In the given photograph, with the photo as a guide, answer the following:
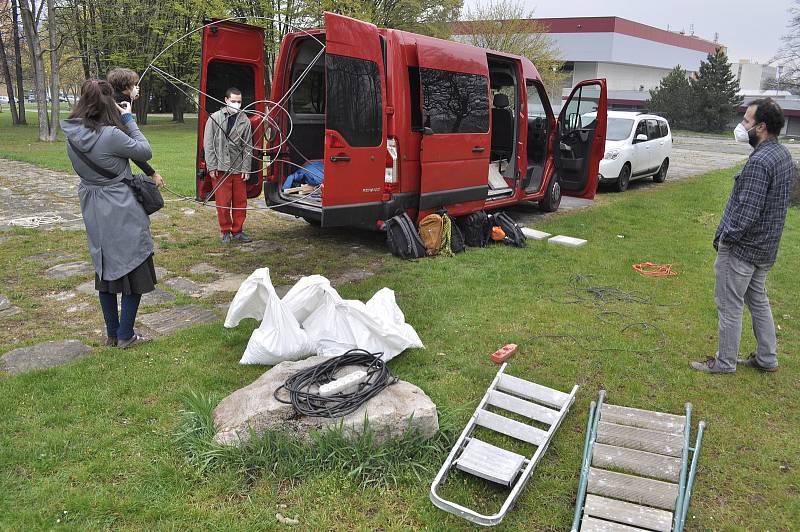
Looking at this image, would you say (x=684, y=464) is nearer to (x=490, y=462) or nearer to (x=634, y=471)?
(x=634, y=471)

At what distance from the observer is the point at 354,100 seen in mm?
5891

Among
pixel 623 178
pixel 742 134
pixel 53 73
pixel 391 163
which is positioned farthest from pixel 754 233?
pixel 53 73

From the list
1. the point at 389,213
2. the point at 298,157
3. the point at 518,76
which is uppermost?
the point at 518,76

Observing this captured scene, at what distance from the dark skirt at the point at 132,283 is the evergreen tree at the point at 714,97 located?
43796mm

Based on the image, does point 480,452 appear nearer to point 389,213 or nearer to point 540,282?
point 540,282

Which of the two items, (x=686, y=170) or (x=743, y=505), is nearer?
(x=743, y=505)

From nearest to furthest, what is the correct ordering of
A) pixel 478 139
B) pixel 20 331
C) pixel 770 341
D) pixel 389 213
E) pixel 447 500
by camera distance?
pixel 447 500 → pixel 770 341 → pixel 20 331 → pixel 389 213 → pixel 478 139

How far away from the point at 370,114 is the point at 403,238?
1393 mm

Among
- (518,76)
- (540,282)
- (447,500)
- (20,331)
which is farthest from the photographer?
(518,76)

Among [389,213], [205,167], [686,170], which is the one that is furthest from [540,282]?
[686,170]

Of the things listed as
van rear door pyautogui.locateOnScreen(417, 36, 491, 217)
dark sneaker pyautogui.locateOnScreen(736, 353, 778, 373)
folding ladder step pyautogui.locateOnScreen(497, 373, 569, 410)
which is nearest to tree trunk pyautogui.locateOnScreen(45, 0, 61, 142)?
van rear door pyautogui.locateOnScreen(417, 36, 491, 217)

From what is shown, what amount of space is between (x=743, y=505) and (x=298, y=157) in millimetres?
Answer: 5964

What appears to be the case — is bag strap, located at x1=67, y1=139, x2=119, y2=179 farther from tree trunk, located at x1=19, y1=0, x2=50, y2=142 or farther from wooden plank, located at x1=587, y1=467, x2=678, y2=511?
tree trunk, located at x1=19, y1=0, x2=50, y2=142

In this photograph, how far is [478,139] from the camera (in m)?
7.37
